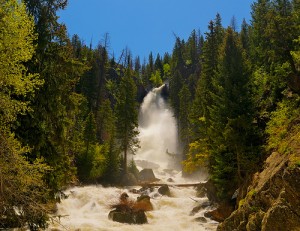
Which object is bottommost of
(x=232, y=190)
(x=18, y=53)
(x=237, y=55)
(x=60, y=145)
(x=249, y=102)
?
(x=232, y=190)

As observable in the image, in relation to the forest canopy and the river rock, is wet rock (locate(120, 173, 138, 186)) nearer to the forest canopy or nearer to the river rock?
the river rock

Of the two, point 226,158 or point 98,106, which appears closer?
point 226,158

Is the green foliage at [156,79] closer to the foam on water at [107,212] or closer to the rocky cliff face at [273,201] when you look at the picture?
the foam on water at [107,212]

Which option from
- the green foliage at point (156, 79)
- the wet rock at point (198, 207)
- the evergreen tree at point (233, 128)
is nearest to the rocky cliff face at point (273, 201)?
the evergreen tree at point (233, 128)

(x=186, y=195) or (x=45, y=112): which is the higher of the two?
(x=45, y=112)

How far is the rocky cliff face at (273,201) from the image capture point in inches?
513

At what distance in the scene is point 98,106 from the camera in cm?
5369

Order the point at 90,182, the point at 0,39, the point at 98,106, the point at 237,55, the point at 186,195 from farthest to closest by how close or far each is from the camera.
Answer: the point at 98,106 → the point at 90,182 → the point at 186,195 → the point at 237,55 → the point at 0,39

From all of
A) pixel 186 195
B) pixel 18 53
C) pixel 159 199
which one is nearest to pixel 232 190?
pixel 159 199

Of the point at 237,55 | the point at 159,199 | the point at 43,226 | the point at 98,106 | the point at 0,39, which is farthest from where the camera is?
the point at 98,106

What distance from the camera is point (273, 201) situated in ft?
47.8

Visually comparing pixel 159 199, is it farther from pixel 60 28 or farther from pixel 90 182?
pixel 60 28

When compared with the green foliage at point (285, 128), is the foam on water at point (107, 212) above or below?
below

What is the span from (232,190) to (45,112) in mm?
13928
